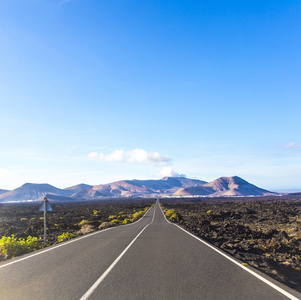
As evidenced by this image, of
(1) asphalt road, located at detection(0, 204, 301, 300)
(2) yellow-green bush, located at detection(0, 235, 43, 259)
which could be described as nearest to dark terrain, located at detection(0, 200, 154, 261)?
(2) yellow-green bush, located at detection(0, 235, 43, 259)

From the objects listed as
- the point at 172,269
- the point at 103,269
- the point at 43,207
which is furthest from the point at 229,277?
the point at 43,207

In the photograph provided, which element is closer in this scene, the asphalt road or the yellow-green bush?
the asphalt road

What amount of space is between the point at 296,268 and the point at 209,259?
340 centimetres

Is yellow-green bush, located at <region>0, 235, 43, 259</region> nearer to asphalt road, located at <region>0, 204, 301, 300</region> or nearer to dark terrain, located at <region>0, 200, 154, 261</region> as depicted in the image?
dark terrain, located at <region>0, 200, 154, 261</region>

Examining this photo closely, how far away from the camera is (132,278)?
674 cm

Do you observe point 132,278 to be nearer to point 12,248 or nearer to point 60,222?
point 12,248

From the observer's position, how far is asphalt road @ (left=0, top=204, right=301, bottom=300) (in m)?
5.61

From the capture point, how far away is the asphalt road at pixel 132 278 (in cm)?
561

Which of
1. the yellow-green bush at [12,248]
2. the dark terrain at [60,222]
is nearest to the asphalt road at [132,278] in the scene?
the yellow-green bush at [12,248]

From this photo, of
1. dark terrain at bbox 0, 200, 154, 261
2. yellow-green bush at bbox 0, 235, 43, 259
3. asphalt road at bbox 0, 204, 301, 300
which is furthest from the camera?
dark terrain at bbox 0, 200, 154, 261

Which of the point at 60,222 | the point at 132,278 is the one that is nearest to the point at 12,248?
the point at 132,278

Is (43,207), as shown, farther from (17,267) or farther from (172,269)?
(172,269)

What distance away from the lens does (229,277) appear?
6.89 metres

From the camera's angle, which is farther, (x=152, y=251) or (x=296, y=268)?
(x=152, y=251)
